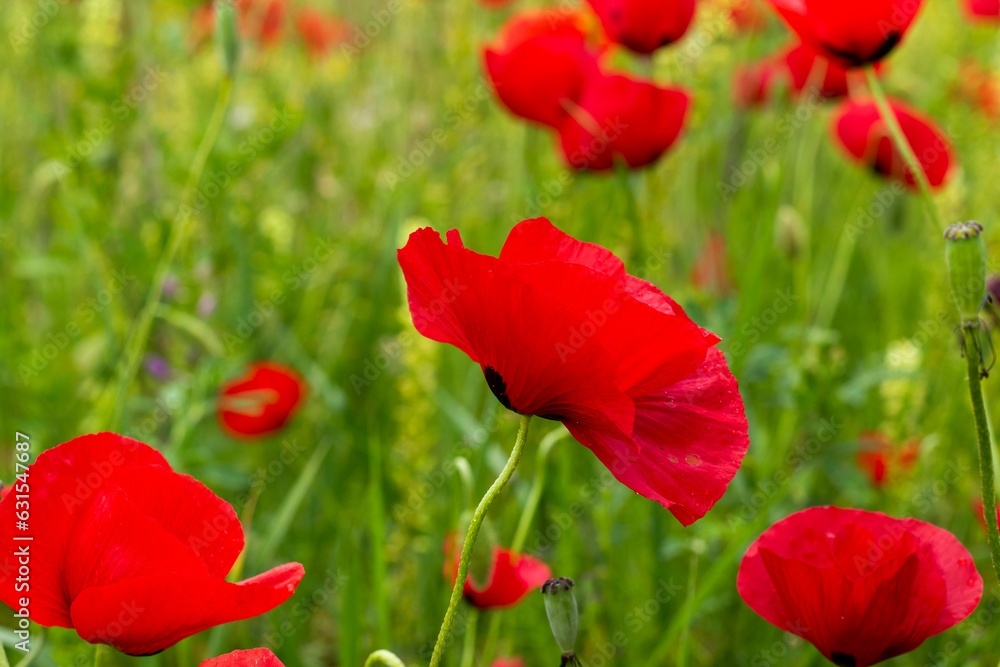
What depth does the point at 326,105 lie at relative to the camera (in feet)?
7.48

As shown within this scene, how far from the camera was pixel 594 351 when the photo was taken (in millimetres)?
501

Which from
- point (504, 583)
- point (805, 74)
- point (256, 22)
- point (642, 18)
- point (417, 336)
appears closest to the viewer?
point (504, 583)

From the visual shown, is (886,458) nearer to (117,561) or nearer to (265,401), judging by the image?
(265,401)

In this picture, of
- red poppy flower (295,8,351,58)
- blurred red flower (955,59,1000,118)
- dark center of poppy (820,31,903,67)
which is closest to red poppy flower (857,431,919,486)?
dark center of poppy (820,31,903,67)

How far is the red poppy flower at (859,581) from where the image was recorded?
1.90 feet

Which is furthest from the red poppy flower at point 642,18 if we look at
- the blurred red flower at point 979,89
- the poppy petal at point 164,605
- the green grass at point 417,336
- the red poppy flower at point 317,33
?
the red poppy flower at point 317,33

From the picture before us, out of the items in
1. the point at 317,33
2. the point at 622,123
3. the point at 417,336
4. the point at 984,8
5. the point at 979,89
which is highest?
the point at 622,123

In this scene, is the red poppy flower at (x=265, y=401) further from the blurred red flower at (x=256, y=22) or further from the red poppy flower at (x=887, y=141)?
the blurred red flower at (x=256, y=22)

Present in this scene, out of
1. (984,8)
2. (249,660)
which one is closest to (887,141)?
(984,8)

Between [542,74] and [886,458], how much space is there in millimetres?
591

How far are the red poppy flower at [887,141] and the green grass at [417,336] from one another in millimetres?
71

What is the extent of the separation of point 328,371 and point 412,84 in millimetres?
852

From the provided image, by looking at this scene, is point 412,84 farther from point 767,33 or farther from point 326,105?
point 767,33

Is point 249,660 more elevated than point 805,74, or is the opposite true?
point 249,660
